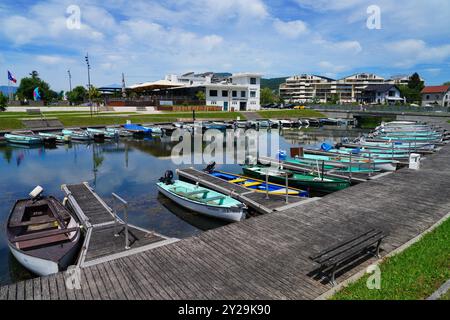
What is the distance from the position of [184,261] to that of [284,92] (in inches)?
7574

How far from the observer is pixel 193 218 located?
57.0 ft

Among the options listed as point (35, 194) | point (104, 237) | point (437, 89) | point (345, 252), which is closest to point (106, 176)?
point (35, 194)

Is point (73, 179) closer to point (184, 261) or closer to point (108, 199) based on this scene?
point (108, 199)

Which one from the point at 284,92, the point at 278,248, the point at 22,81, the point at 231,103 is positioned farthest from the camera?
the point at 284,92

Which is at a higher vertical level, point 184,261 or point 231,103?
point 231,103

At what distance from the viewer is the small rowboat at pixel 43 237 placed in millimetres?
10906

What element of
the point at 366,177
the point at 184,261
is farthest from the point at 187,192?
the point at 366,177

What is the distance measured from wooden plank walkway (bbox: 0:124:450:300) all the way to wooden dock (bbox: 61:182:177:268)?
54 centimetres

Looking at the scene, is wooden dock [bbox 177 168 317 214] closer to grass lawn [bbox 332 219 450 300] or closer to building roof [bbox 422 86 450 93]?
grass lawn [bbox 332 219 450 300]

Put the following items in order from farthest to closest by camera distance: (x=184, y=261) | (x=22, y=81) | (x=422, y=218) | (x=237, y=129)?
(x=22, y=81)
(x=237, y=129)
(x=422, y=218)
(x=184, y=261)

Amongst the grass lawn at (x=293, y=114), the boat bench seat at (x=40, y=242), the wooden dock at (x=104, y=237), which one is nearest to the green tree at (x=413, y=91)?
the grass lawn at (x=293, y=114)

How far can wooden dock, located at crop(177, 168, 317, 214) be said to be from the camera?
15.7 metres

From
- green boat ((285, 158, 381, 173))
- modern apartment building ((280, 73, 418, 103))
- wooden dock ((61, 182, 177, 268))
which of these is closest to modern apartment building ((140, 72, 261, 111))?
green boat ((285, 158, 381, 173))

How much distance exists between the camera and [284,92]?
634ft
